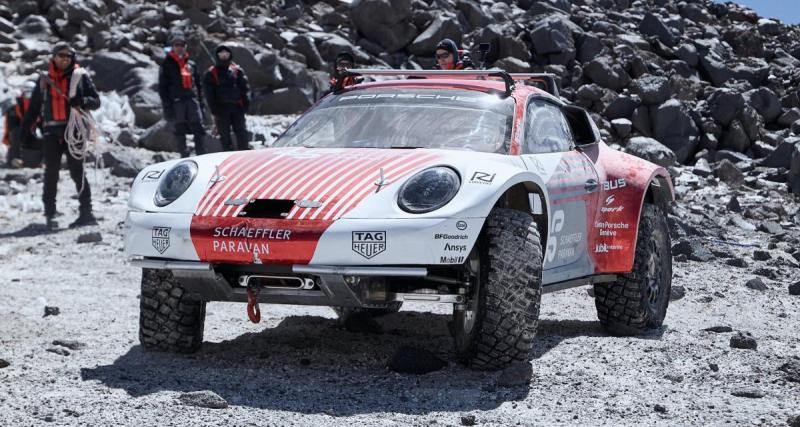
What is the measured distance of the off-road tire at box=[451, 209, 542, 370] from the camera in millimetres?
5395

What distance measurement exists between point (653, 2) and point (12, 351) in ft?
127

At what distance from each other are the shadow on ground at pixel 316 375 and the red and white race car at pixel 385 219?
197mm

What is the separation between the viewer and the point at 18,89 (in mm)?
23422

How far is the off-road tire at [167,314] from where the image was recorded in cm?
591

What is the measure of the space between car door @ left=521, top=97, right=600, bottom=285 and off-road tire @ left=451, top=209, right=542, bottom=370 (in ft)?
2.40

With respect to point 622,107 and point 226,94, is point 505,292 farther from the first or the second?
point 622,107


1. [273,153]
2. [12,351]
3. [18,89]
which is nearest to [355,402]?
[273,153]

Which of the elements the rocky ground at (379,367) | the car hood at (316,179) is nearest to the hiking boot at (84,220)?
the rocky ground at (379,367)

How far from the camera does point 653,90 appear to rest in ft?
86.9

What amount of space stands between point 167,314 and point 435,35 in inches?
1008

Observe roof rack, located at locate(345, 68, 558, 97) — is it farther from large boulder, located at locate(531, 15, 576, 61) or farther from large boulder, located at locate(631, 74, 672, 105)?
large boulder, located at locate(531, 15, 576, 61)

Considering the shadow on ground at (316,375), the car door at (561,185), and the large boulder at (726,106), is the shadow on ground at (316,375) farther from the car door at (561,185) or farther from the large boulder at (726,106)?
the large boulder at (726,106)

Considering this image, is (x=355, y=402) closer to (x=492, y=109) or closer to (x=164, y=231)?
(x=164, y=231)

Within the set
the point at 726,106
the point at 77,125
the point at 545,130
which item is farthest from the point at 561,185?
the point at 726,106
